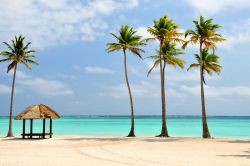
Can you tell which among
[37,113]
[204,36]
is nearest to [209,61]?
[204,36]

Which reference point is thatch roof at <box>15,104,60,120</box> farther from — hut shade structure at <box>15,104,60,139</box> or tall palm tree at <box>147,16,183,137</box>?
tall palm tree at <box>147,16,183,137</box>

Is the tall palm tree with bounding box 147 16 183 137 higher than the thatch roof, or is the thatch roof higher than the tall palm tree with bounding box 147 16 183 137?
the tall palm tree with bounding box 147 16 183 137

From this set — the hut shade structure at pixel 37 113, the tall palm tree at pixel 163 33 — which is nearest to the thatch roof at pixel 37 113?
the hut shade structure at pixel 37 113

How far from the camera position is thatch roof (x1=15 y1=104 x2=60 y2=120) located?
30234 millimetres

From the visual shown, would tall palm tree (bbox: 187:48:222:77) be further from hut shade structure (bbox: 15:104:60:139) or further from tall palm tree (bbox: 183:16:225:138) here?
hut shade structure (bbox: 15:104:60:139)

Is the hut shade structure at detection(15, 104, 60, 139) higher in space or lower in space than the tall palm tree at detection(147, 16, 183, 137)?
lower

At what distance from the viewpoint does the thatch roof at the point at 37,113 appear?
3023 cm

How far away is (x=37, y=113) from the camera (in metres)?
30.6

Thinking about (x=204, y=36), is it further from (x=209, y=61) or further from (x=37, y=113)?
(x=37, y=113)

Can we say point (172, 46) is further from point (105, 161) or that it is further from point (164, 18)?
point (105, 161)

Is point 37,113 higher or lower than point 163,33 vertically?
lower

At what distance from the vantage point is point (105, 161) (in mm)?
15938

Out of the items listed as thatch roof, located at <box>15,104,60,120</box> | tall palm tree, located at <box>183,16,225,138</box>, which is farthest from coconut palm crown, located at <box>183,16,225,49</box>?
thatch roof, located at <box>15,104,60,120</box>

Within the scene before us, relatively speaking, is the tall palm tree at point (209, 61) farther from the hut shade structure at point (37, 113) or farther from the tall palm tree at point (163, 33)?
the hut shade structure at point (37, 113)
